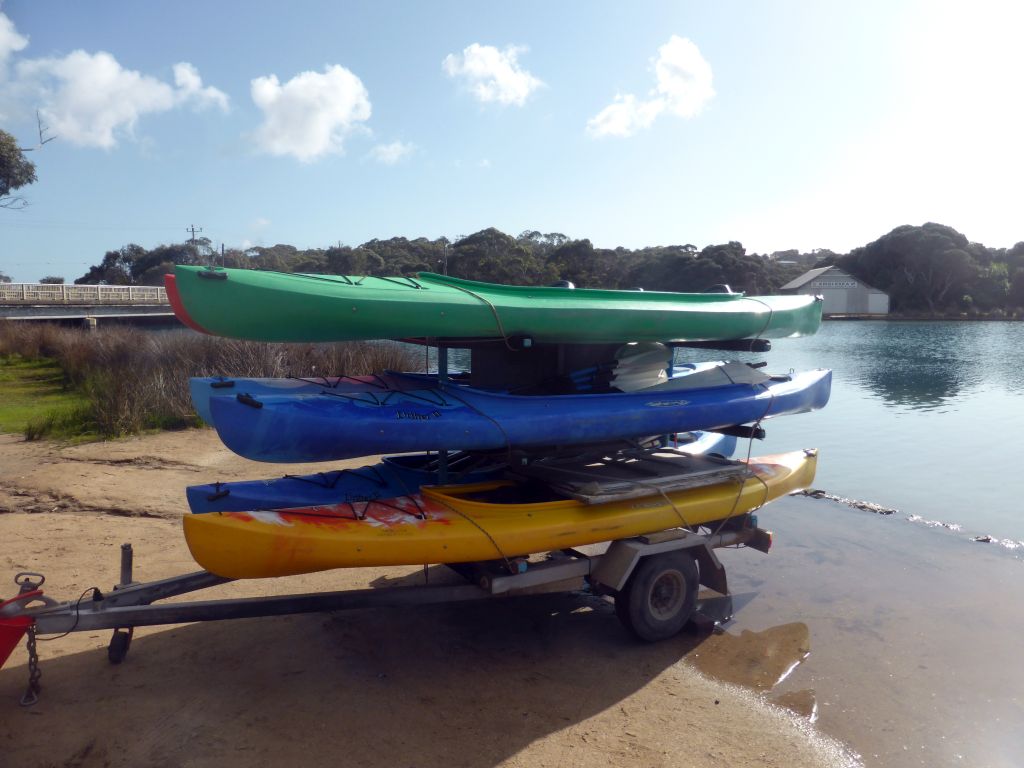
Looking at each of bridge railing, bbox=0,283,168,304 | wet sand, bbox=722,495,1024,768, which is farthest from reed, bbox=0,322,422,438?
bridge railing, bbox=0,283,168,304

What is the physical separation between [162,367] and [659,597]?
40.7 feet

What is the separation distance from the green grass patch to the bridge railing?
7.79 meters

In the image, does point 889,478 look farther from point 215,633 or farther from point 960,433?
point 215,633

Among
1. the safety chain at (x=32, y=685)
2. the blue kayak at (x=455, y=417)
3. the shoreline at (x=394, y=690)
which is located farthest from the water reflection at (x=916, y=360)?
the safety chain at (x=32, y=685)

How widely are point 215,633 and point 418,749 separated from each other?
1.92m

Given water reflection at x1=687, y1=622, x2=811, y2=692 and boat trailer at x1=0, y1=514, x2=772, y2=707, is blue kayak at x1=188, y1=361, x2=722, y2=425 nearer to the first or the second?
boat trailer at x1=0, y1=514, x2=772, y2=707

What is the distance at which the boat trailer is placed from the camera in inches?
141

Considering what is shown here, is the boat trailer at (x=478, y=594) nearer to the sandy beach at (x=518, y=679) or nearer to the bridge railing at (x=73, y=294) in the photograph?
the sandy beach at (x=518, y=679)

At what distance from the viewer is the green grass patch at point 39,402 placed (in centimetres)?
1075

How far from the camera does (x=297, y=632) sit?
482cm

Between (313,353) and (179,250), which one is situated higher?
(179,250)

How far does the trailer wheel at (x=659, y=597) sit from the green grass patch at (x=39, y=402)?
904 centimetres

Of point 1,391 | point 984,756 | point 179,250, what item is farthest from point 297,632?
point 179,250

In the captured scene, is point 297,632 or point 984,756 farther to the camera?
point 297,632
